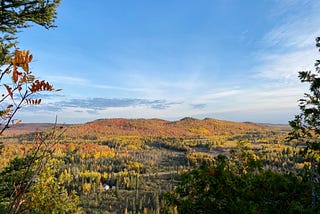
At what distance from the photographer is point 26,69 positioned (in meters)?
2.15

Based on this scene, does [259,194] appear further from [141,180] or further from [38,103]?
[141,180]

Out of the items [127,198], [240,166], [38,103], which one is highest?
[38,103]

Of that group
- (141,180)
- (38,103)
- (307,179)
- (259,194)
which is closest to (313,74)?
(307,179)

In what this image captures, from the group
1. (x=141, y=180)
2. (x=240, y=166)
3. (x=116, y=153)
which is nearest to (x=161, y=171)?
(x=141, y=180)

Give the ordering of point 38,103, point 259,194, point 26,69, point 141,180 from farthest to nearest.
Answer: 1. point 141,180
2. point 259,194
3. point 38,103
4. point 26,69

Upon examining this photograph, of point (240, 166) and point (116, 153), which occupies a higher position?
point (240, 166)

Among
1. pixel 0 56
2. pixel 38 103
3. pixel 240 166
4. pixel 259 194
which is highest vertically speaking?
pixel 0 56

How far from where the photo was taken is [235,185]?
7590 mm

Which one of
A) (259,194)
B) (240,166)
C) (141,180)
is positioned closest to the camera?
(259,194)

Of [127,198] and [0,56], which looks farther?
[127,198]

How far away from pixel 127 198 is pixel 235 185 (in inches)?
3997

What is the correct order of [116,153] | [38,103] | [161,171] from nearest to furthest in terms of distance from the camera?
1. [38,103]
2. [161,171]
3. [116,153]

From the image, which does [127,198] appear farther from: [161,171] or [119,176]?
[161,171]

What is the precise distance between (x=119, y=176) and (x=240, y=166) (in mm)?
120876
